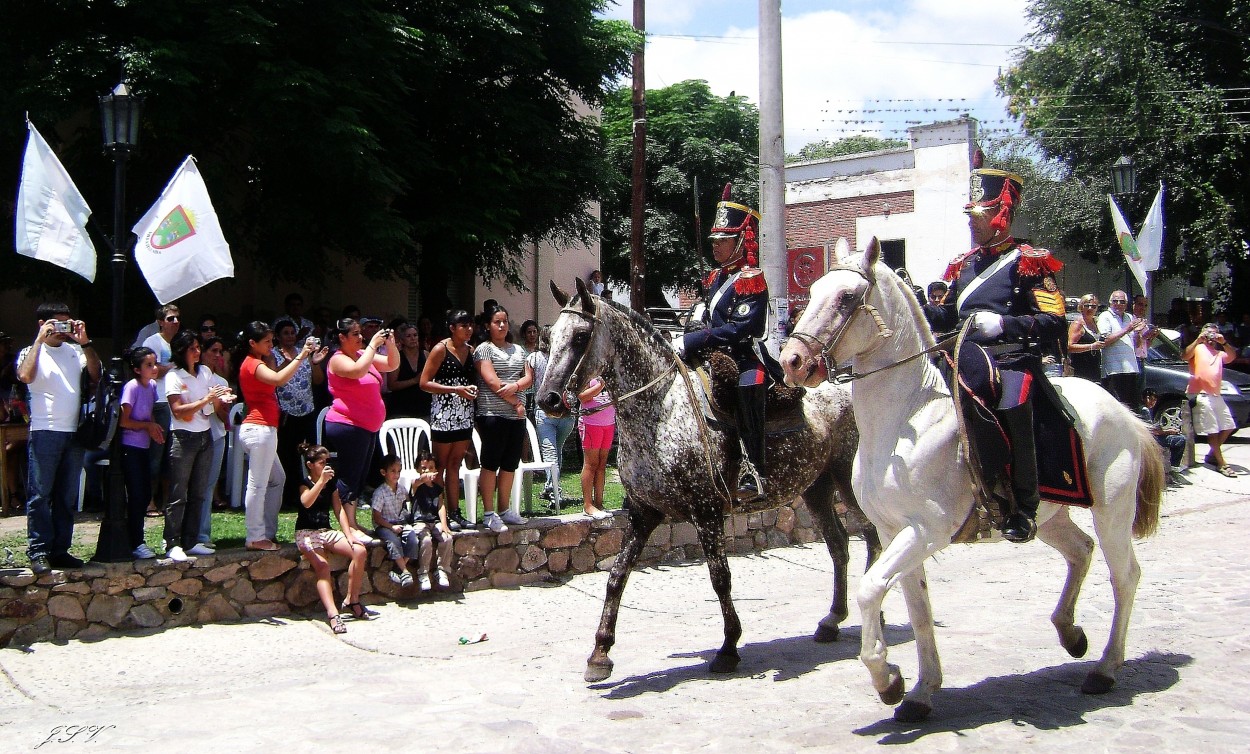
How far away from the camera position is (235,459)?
10.7m

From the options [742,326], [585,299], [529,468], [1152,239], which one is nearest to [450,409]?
[529,468]

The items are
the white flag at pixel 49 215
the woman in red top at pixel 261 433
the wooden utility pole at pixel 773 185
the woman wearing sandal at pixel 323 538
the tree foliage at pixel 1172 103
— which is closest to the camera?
the white flag at pixel 49 215

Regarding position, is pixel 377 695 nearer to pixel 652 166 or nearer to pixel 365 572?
pixel 365 572

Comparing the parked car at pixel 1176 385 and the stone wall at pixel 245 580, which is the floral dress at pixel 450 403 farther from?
the parked car at pixel 1176 385

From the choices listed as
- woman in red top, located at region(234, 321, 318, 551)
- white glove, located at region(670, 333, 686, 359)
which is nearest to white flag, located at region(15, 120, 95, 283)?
woman in red top, located at region(234, 321, 318, 551)

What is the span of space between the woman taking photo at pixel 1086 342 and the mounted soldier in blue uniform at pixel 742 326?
778 centimetres

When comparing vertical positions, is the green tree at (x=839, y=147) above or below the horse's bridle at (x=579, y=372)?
above

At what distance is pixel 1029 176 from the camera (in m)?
30.8

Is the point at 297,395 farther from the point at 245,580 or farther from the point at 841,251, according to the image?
the point at 841,251

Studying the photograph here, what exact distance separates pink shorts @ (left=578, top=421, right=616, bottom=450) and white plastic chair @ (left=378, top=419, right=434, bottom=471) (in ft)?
5.17

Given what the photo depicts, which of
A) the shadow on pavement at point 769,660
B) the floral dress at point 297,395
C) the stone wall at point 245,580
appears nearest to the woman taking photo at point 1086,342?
the stone wall at point 245,580

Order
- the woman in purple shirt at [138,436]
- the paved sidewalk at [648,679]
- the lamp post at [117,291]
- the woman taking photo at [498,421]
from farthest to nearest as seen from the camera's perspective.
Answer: the woman taking photo at [498,421]
the woman in purple shirt at [138,436]
the lamp post at [117,291]
the paved sidewalk at [648,679]

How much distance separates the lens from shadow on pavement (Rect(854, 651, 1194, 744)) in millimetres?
5625

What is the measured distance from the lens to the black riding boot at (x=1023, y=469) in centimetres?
585
